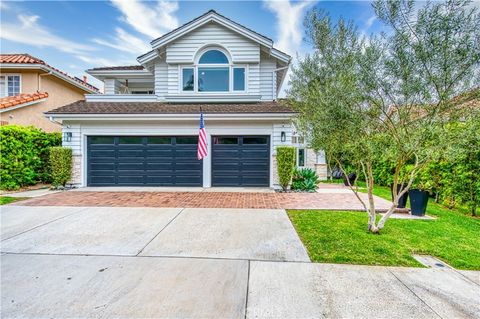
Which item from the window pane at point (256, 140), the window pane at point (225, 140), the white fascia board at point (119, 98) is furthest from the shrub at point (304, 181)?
the white fascia board at point (119, 98)

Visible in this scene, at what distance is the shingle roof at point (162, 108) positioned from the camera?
10617 mm

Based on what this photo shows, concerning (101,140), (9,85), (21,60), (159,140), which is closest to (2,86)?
(9,85)

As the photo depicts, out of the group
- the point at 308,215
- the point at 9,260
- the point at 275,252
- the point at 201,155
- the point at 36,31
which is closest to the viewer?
the point at 9,260

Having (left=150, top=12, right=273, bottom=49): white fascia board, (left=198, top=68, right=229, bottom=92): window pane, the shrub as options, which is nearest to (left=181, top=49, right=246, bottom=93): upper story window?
(left=198, top=68, right=229, bottom=92): window pane

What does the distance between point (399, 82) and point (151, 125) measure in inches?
380

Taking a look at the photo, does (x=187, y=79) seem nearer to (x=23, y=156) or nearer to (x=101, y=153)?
(x=101, y=153)

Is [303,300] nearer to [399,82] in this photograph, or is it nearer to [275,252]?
[275,252]

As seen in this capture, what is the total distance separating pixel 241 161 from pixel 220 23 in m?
7.15

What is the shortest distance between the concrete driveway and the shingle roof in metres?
6.41

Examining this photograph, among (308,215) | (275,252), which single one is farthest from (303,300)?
(308,215)

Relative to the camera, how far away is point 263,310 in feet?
8.88

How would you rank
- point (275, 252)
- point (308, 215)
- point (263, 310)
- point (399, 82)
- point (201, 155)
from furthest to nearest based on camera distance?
point (201, 155), point (308, 215), point (399, 82), point (275, 252), point (263, 310)

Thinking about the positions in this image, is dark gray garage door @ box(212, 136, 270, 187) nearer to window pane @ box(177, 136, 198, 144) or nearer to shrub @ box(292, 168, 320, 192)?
window pane @ box(177, 136, 198, 144)

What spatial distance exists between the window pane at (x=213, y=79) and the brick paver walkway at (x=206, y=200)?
18.9ft
